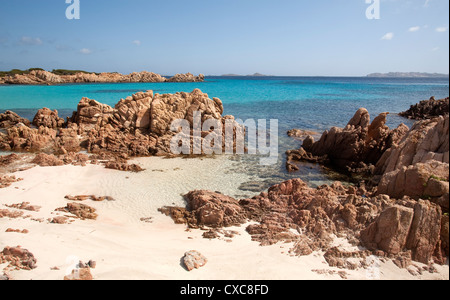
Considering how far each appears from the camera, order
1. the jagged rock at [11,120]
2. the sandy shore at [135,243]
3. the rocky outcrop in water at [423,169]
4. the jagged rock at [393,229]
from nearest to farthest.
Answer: the sandy shore at [135,243]
the jagged rock at [393,229]
the rocky outcrop in water at [423,169]
the jagged rock at [11,120]

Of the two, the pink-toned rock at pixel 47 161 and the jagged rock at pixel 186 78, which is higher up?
the jagged rock at pixel 186 78

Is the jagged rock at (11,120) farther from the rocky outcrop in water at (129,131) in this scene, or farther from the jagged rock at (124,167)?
the jagged rock at (124,167)

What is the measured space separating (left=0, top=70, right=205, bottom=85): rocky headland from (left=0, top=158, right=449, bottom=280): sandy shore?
285 feet

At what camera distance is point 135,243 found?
32.2ft

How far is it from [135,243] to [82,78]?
108 metres

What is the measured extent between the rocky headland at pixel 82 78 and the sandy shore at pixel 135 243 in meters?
87.0

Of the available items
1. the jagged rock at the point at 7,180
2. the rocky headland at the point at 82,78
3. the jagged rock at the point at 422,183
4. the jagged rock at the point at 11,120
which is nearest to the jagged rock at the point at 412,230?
the jagged rock at the point at 422,183

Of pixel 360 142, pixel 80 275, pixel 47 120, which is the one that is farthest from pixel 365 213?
pixel 47 120

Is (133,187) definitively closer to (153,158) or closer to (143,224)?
(143,224)

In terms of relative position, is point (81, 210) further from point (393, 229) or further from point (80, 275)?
point (393, 229)

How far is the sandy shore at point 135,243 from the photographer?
8016 millimetres

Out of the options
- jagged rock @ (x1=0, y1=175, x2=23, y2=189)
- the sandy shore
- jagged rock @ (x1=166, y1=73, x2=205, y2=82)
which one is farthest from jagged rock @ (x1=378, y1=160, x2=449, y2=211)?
jagged rock @ (x1=166, y1=73, x2=205, y2=82)

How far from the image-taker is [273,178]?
1728 cm

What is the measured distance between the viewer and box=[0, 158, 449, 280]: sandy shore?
802 cm
